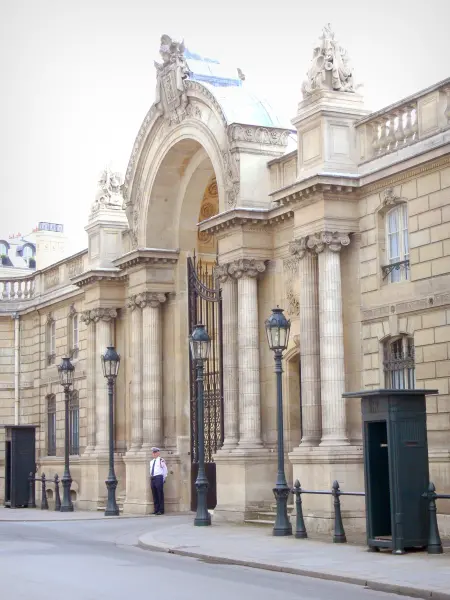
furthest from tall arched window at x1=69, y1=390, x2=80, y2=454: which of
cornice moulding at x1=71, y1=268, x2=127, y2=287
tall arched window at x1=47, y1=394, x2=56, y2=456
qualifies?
cornice moulding at x1=71, y1=268, x2=127, y2=287

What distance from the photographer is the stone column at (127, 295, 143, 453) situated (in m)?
33.4

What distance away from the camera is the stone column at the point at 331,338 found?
24250 millimetres

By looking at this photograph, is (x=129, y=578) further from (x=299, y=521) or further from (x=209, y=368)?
(x=209, y=368)

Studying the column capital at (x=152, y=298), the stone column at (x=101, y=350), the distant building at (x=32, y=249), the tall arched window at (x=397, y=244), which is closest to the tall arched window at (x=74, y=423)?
the stone column at (x=101, y=350)

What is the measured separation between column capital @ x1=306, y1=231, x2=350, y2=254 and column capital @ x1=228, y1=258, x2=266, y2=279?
3.52 meters

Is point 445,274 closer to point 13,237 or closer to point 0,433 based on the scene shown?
point 0,433

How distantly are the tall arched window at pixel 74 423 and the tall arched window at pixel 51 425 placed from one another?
6.13 ft

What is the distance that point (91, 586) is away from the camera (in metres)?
15.1

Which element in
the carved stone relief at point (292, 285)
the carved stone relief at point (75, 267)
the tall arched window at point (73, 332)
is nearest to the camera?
the carved stone relief at point (292, 285)

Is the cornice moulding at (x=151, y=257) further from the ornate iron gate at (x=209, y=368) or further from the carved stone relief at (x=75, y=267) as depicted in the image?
the carved stone relief at (x=75, y=267)

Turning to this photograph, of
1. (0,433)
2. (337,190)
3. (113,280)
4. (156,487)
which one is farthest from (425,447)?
(0,433)

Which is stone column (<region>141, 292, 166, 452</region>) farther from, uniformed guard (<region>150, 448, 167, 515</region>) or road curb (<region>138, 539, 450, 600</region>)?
road curb (<region>138, 539, 450, 600</region>)

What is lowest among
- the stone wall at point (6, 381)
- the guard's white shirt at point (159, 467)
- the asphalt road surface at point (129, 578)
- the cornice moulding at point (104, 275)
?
the asphalt road surface at point (129, 578)

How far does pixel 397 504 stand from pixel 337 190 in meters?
8.50
